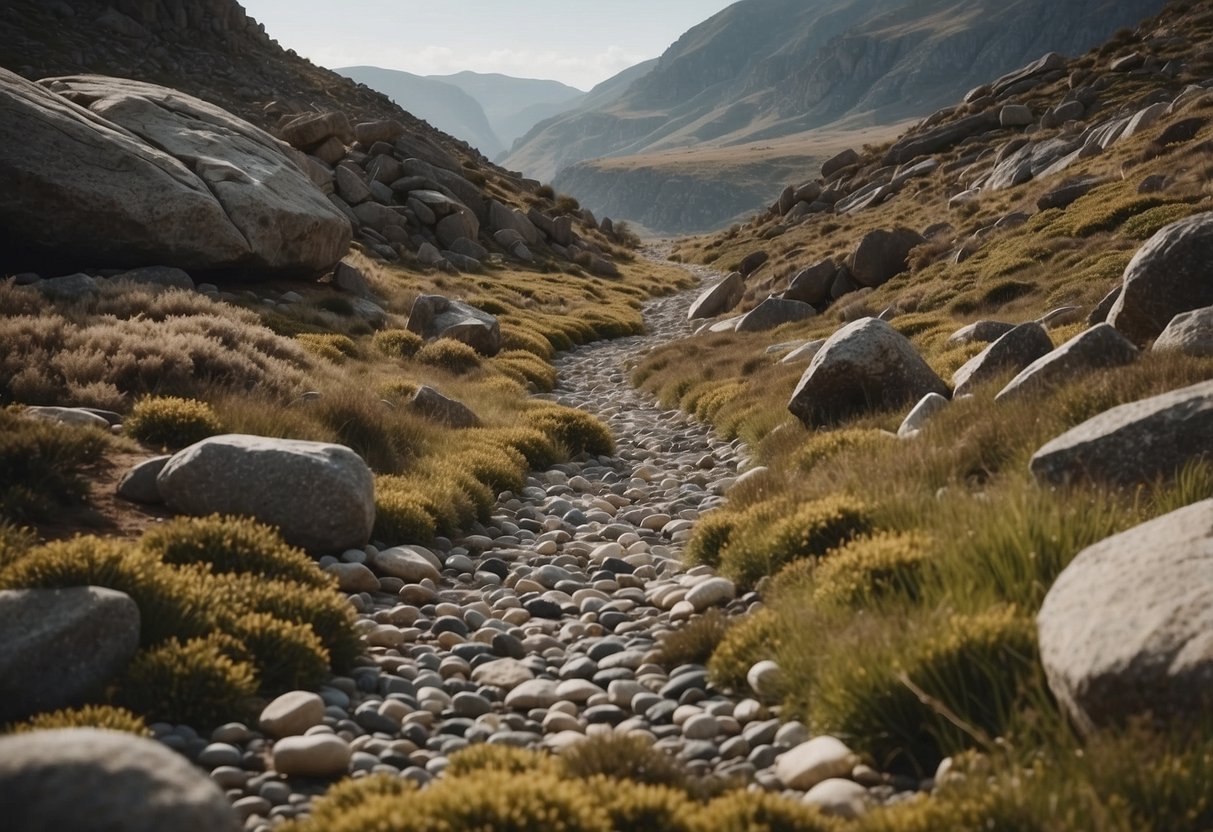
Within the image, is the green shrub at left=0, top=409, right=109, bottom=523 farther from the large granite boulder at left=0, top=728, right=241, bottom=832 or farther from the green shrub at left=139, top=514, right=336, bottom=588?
the large granite boulder at left=0, top=728, right=241, bottom=832

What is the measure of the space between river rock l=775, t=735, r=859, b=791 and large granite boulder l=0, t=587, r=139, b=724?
165 inches

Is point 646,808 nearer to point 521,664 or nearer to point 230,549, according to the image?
point 521,664

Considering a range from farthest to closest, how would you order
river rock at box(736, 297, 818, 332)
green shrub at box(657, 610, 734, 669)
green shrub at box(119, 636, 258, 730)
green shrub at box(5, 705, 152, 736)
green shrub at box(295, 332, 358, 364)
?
river rock at box(736, 297, 818, 332) → green shrub at box(295, 332, 358, 364) → green shrub at box(657, 610, 734, 669) → green shrub at box(119, 636, 258, 730) → green shrub at box(5, 705, 152, 736)

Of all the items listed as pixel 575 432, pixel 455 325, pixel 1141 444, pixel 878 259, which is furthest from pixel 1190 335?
pixel 878 259

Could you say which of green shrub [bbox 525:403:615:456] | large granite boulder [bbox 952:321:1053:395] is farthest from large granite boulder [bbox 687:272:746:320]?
large granite boulder [bbox 952:321:1053:395]

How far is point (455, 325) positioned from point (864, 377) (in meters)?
13.5

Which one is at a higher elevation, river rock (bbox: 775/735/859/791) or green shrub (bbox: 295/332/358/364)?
green shrub (bbox: 295/332/358/364)

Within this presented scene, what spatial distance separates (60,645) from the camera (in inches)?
236

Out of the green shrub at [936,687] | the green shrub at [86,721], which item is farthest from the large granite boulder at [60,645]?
the green shrub at [936,687]

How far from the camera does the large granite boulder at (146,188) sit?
58.2ft

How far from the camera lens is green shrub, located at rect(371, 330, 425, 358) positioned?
2209 centimetres

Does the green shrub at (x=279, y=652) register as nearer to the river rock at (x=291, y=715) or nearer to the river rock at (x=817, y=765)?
the river rock at (x=291, y=715)

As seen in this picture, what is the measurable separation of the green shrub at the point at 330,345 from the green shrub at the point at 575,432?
457cm

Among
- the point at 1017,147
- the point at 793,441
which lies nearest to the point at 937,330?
the point at 793,441
